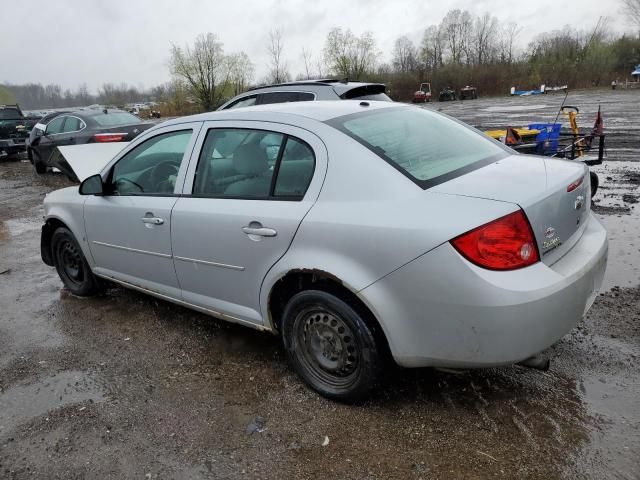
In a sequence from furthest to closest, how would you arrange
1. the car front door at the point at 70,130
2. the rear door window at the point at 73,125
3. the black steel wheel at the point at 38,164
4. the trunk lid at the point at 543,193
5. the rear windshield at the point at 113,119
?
the black steel wheel at the point at 38,164 → the rear door window at the point at 73,125 → the car front door at the point at 70,130 → the rear windshield at the point at 113,119 → the trunk lid at the point at 543,193

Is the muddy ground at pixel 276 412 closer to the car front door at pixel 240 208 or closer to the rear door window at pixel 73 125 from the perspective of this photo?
the car front door at pixel 240 208

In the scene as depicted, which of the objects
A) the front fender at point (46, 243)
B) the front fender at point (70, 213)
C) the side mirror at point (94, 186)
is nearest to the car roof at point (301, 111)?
the side mirror at point (94, 186)

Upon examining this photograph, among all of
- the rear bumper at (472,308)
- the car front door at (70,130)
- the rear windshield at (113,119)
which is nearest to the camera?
the rear bumper at (472,308)

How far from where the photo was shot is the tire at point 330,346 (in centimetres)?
265

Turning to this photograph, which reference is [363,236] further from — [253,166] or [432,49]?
[432,49]

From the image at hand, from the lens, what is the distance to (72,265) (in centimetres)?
496

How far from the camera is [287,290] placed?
3.01 meters

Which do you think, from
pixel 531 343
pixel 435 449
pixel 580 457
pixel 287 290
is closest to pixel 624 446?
pixel 580 457

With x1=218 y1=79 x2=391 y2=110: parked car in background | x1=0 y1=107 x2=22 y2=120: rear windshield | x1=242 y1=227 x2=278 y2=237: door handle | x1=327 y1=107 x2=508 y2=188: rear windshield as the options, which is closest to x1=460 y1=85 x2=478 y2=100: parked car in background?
x1=0 y1=107 x2=22 y2=120: rear windshield

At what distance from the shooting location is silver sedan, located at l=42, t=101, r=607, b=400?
2.30 metres

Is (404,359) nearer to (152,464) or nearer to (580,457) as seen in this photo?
(580,457)

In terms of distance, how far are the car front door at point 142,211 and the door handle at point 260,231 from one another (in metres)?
0.81

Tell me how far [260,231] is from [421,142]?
3.61 ft

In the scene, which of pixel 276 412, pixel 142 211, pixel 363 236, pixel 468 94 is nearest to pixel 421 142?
pixel 363 236
